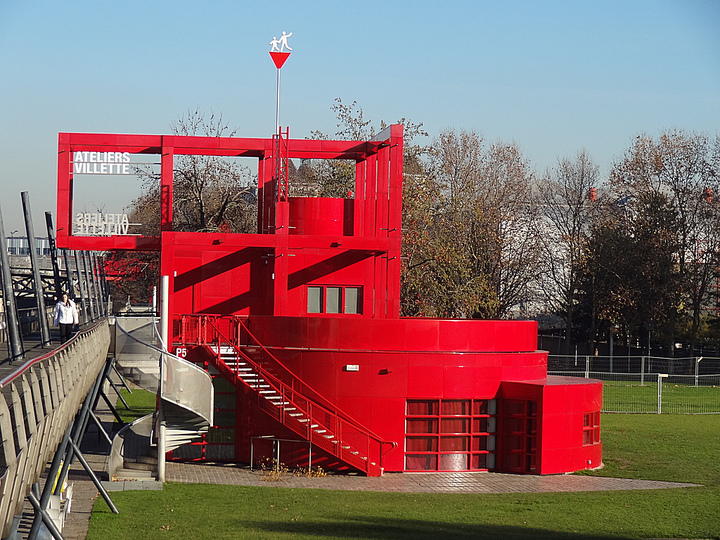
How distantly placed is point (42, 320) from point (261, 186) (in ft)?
43.1

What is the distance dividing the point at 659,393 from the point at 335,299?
1951 cm

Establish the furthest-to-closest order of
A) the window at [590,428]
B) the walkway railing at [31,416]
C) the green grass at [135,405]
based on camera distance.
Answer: the green grass at [135,405] < the window at [590,428] < the walkway railing at [31,416]

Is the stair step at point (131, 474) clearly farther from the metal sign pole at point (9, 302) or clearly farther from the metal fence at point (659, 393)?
the metal fence at point (659, 393)

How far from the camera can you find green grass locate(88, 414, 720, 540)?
64.7 ft

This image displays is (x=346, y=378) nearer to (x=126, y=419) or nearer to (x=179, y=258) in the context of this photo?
(x=179, y=258)

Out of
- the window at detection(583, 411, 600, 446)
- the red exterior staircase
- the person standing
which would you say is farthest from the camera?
the window at detection(583, 411, 600, 446)

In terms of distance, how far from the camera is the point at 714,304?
239 ft

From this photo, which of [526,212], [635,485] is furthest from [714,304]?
[635,485]

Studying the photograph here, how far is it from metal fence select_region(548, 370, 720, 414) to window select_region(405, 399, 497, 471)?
696 inches

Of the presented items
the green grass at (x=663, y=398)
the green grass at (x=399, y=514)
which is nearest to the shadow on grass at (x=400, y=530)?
the green grass at (x=399, y=514)

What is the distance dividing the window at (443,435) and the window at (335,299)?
6.04m

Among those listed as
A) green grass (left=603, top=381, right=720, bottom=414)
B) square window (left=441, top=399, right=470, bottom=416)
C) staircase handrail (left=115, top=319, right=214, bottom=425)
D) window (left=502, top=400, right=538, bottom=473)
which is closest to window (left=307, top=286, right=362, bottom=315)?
square window (left=441, top=399, right=470, bottom=416)

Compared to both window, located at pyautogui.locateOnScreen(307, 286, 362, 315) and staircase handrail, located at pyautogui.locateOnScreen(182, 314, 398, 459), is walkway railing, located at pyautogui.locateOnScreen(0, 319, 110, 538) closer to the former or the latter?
staircase handrail, located at pyautogui.locateOnScreen(182, 314, 398, 459)

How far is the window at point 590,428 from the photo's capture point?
2903 centimetres
